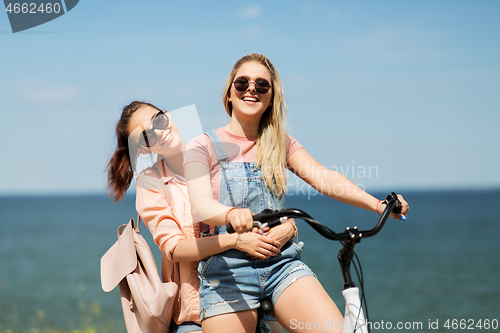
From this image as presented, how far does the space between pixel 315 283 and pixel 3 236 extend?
6072 centimetres

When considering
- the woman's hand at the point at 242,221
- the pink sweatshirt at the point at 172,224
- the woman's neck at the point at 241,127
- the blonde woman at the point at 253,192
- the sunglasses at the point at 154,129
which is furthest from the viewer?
the sunglasses at the point at 154,129

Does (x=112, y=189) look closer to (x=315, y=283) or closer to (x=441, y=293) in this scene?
(x=315, y=283)

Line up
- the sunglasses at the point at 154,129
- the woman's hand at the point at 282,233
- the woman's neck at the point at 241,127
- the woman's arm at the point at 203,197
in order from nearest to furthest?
the woman's arm at the point at 203,197
the woman's hand at the point at 282,233
the woman's neck at the point at 241,127
the sunglasses at the point at 154,129

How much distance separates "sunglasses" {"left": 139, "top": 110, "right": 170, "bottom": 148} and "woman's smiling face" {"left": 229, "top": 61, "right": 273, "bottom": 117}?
51 centimetres

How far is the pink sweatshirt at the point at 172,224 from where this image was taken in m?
2.74

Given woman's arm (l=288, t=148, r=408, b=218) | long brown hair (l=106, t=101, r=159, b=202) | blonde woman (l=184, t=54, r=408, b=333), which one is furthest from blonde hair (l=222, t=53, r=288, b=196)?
long brown hair (l=106, t=101, r=159, b=202)

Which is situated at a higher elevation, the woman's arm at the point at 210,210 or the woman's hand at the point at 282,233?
the woman's arm at the point at 210,210

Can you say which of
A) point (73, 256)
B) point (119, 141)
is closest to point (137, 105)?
point (119, 141)

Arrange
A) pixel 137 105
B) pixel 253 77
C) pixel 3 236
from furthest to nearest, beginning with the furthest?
pixel 3 236
pixel 137 105
pixel 253 77

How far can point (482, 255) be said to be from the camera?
36.2 m

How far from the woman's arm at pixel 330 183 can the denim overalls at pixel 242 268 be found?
34 centimetres

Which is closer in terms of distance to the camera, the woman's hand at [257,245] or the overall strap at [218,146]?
the woman's hand at [257,245]

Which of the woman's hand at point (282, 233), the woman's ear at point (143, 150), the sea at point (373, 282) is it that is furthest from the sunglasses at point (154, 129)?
the sea at point (373, 282)

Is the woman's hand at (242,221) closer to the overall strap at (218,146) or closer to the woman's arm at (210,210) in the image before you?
the woman's arm at (210,210)
